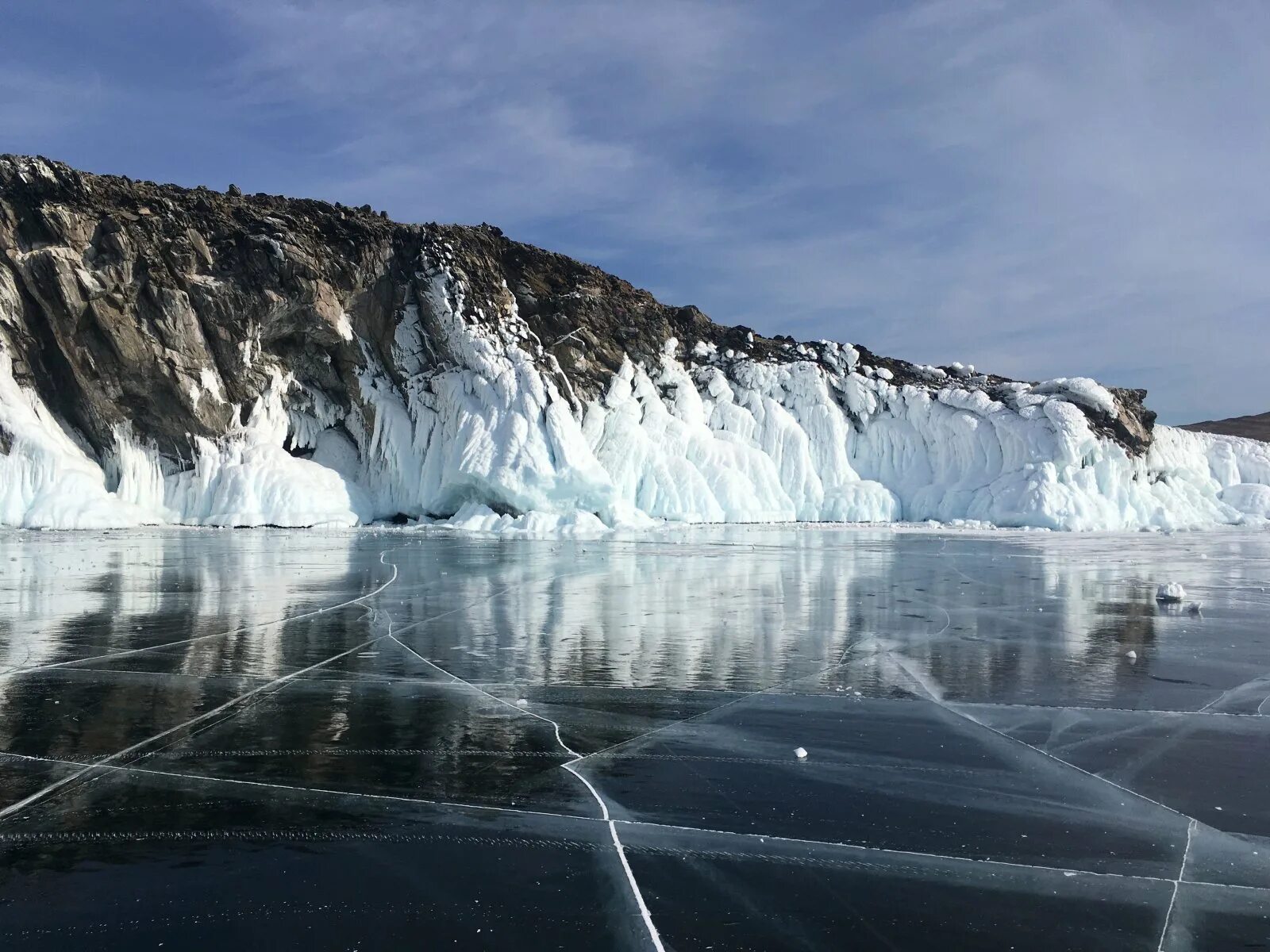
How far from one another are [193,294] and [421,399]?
8.28 m

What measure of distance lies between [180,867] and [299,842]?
44cm

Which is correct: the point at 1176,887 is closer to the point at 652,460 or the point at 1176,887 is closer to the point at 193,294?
the point at 193,294

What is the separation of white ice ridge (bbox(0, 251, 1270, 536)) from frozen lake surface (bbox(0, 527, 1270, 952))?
21.0m

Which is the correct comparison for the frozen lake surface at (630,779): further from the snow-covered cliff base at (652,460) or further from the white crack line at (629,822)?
the snow-covered cliff base at (652,460)

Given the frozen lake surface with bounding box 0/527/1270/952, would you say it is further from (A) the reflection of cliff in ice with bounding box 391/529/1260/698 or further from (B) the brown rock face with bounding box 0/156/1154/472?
(B) the brown rock face with bounding box 0/156/1154/472

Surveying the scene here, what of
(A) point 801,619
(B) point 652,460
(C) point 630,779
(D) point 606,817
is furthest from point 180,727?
(B) point 652,460

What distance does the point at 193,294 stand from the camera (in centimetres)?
3030

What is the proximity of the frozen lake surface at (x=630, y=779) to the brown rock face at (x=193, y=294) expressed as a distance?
71.7ft

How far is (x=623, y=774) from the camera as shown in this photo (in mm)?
4625

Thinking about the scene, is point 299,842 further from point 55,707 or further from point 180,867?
point 55,707

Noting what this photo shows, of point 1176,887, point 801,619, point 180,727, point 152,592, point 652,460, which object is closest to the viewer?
point 1176,887

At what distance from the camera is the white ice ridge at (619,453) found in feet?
99.4

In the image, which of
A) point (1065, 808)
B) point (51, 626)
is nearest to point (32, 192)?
point (51, 626)

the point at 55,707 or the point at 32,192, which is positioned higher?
the point at 32,192
